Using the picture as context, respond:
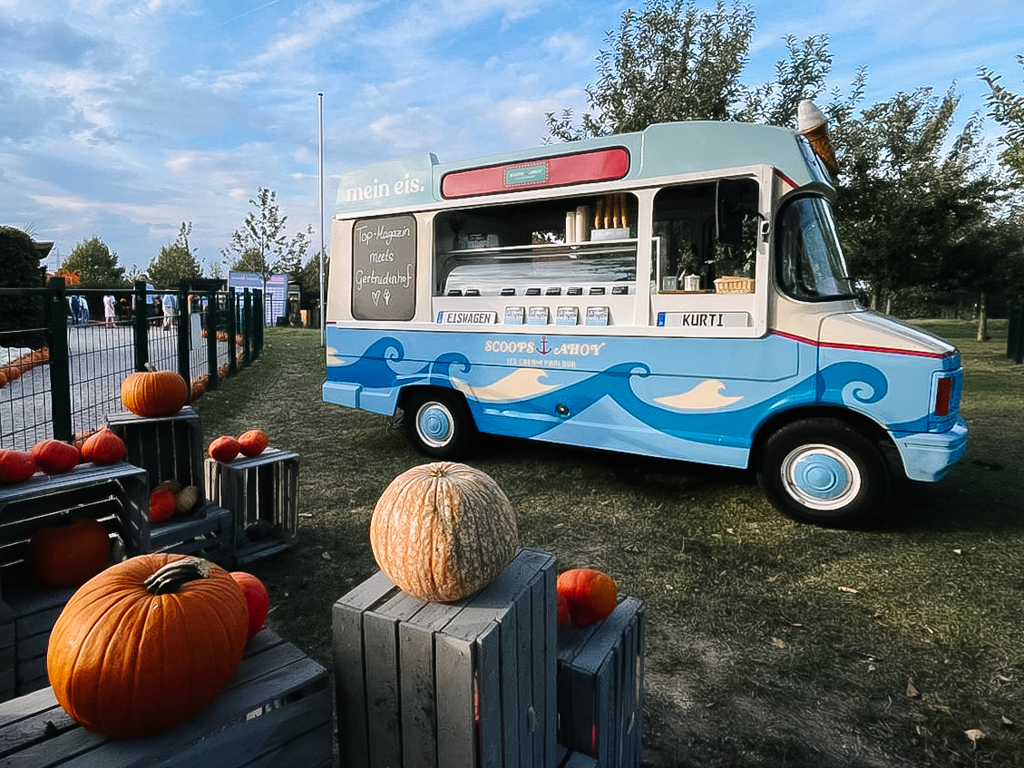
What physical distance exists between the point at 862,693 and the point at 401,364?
15.7ft

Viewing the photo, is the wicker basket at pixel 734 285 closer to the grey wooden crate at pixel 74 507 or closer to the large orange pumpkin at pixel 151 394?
the large orange pumpkin at pixel 151 394

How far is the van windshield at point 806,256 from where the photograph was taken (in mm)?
4457

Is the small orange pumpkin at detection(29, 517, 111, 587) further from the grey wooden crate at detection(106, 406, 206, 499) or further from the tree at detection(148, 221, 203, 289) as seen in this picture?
the tree at detection(148, 221, 203, 289)

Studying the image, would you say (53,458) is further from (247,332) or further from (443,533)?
(247,332)

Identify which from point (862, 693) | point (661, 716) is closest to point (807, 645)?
point (862, 693)

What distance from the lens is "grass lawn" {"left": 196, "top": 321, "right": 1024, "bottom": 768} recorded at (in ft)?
7.72

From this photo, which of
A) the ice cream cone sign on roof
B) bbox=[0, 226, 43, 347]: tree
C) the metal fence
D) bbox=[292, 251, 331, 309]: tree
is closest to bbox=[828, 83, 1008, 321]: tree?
the ice cream cone sign on roof

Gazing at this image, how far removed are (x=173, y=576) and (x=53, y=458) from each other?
69.9 inches

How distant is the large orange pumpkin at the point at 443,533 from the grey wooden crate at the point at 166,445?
224cm

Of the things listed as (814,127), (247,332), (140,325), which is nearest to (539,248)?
(814,127)

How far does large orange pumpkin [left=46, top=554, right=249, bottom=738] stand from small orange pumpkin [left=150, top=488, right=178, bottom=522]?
6.68 feet

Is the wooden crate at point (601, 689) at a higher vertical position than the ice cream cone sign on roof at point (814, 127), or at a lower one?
lower

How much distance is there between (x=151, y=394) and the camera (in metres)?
3.40

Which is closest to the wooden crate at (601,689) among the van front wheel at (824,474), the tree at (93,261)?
the van front wheel at (824,474)
